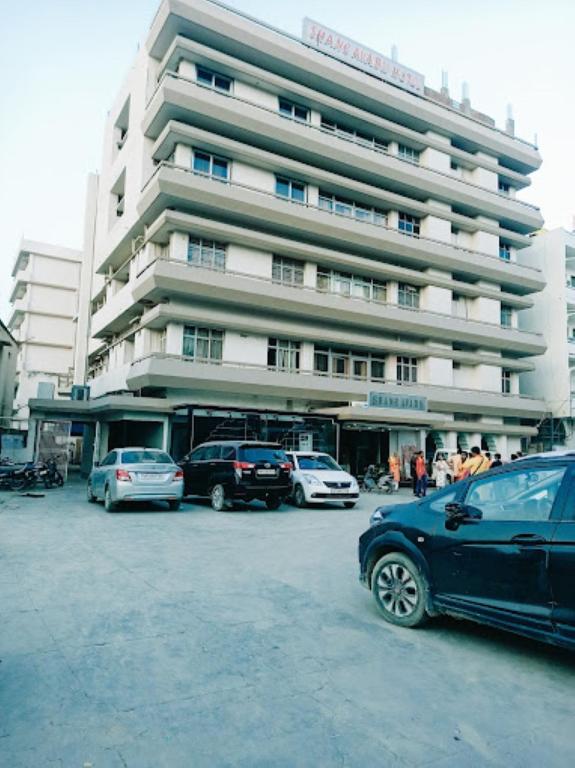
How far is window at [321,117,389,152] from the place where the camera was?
101 ft

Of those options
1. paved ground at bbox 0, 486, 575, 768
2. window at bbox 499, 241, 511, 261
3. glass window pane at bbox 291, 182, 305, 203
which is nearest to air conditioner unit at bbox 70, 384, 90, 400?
glass window pane at bbox 291, 182, 305, 203

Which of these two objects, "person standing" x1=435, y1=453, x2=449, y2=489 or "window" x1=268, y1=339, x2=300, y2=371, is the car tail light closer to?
"person standing" x1=435, y1=453, x2=449, y2=489

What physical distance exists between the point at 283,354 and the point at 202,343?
15.1ft

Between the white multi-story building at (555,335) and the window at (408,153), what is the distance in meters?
11.8

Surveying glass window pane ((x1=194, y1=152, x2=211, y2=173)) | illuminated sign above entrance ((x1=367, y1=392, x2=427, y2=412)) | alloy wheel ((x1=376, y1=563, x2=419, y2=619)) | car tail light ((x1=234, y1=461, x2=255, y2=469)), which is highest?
glass window pane ((x1=194, y1=152, x2=211, y2=173))

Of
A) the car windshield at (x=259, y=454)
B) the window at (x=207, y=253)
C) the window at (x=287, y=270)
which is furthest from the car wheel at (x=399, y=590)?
the window at (x=287, y=270)

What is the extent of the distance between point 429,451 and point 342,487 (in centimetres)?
1996

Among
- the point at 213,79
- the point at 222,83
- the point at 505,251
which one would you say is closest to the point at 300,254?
the point at 222,83

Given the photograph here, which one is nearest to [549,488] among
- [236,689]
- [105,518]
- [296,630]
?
[296,630]

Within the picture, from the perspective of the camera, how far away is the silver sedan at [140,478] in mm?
12586

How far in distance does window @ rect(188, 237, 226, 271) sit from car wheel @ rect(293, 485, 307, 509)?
13001 millimetres

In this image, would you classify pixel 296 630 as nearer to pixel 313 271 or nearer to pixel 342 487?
pixel 342 487

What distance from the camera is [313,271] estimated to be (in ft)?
93.8

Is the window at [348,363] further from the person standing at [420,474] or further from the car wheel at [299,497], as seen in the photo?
the car wheel at [299,497]
